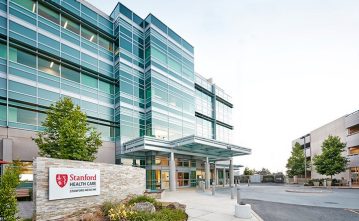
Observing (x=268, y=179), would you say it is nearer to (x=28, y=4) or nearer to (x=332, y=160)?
(x=332, y=160)

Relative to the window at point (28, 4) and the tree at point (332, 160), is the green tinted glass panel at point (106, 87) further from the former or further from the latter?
Answer: the tree at point (332, 160)

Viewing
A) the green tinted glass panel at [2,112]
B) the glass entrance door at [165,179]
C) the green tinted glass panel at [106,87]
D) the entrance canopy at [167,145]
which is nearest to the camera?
the green tinted glass panel at [2,112]

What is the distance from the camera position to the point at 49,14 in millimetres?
26672

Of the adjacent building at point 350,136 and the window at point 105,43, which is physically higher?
the window at point 105,43

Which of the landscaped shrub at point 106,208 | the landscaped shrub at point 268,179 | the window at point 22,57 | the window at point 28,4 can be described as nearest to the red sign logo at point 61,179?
the landscaped shrub at point 106,208

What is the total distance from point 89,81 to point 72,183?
20209 millimetres

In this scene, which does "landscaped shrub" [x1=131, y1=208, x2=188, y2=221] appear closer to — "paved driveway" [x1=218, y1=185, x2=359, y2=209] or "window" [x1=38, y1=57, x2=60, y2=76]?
"paved driveway" [x1=218, y1=185, x2=359, y2=209]

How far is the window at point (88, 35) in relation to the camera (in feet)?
98.2

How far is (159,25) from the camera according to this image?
3562 cm

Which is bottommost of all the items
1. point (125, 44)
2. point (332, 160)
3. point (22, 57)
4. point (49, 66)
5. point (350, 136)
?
point (332, 160)

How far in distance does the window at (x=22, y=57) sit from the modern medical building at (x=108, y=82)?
0.09 meters

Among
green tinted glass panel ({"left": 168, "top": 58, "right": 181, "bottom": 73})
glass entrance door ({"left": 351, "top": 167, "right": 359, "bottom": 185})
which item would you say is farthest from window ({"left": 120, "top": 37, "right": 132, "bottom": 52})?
glass entrance door ({"left": 351, "top": 167, "right": 359, "bottom": 185})

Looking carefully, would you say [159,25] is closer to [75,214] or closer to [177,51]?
[177,51]

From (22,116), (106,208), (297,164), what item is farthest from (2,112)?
(297,164)
